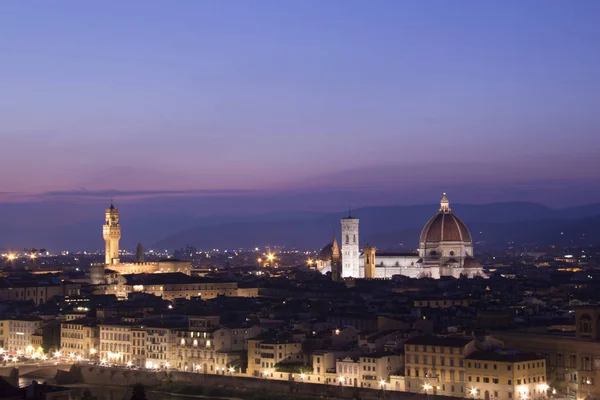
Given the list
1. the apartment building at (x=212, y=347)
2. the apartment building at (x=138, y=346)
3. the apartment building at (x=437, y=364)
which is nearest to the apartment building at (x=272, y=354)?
the apartment building at (x=212, y=347)

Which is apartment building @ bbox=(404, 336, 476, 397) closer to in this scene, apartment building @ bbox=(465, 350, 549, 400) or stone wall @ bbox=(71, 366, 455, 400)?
apartment building @ bbox=(465, 350, 549, 400)

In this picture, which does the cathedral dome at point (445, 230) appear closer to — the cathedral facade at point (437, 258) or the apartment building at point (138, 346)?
the cathedral facade at point (437, 258)

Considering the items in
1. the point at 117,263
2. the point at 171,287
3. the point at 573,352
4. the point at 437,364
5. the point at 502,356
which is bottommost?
the point at 437,364

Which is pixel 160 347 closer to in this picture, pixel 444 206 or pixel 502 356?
pixel 502 356

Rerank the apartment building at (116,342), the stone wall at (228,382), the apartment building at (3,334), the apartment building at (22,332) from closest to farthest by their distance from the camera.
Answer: the stone wall at (228,382) < the apartment building at (116,342) < the apartment building at (22,332) < the apartment building at (3,334)

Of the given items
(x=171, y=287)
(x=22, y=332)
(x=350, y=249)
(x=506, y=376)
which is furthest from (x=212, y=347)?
(x=350, y=249)

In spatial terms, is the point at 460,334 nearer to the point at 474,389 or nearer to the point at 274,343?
→ the point at 474,389

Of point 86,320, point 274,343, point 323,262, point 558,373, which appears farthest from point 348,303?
point 323,262
